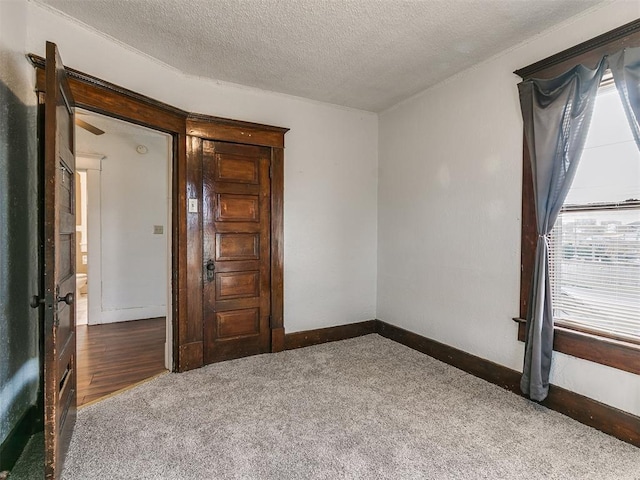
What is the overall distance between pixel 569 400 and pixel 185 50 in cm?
371

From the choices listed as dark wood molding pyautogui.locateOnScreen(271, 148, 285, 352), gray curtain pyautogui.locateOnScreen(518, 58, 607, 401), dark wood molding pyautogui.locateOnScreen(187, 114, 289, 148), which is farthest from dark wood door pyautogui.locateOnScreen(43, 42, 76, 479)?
→ gray curtain pyautogui.locateOnScreen(518, 58, 607, 401)

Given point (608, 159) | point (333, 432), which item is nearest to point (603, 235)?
point (608, 159)

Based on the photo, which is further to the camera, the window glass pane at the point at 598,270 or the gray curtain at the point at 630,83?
the window glass pane at the point at 598,270

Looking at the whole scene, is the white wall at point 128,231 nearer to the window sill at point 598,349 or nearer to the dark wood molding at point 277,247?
the dark wood molding at point 277,247

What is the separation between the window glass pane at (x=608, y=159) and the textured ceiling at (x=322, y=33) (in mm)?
664

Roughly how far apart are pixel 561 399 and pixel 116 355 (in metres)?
3.87

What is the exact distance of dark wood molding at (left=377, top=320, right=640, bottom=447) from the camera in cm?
203

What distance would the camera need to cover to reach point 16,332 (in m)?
1.97

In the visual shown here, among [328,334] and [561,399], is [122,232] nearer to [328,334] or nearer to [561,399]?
[328,334]

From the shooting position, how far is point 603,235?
219 cm

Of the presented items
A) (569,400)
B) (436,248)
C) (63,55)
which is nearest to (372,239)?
(436,248)

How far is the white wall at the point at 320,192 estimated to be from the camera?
10.9 feet

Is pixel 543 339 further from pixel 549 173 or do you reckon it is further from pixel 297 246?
pixel 297 246

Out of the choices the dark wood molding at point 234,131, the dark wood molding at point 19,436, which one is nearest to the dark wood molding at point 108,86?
the dark wood molding at point 234,131
